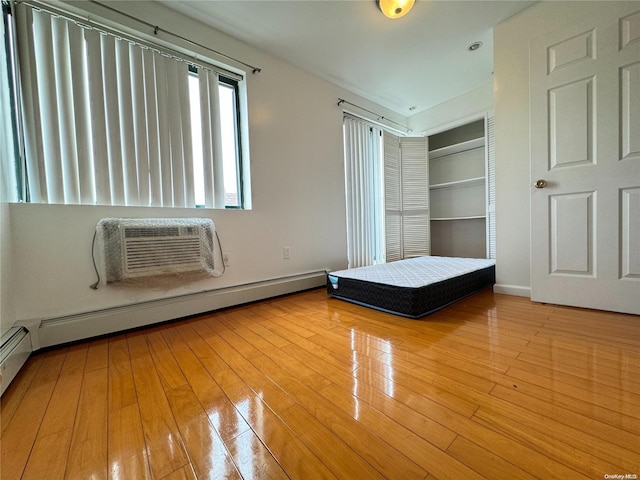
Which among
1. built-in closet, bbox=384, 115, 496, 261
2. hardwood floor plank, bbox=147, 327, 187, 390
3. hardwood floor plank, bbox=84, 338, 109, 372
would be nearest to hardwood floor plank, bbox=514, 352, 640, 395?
hardwood floor plank, bbox=147, 327, 187, 390

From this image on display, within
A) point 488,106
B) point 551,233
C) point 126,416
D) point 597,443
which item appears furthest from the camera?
point 488,106

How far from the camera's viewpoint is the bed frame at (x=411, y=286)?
171 centimetres

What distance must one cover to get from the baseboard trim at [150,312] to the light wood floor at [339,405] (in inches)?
3.4

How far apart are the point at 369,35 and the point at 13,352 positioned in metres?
3.24

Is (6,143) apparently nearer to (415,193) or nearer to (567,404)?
(567,404)

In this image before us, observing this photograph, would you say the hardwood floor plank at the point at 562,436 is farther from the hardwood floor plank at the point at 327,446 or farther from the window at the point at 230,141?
the window at the point at 230,141

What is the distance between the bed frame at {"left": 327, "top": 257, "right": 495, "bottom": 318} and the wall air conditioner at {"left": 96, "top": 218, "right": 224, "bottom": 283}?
112cm

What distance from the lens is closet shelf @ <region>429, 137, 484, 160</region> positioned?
328cm

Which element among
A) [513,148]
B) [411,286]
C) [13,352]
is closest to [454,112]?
[513,148]

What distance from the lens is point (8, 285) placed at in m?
1.28

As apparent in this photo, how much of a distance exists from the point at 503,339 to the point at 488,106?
118 inches

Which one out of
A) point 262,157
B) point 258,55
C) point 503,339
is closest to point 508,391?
point 503,339

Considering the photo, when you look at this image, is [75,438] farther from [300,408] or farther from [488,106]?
[488,106]

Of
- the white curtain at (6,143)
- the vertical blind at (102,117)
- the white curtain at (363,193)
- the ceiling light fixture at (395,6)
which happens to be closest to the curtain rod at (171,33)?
the vertical blind at (102,117)
